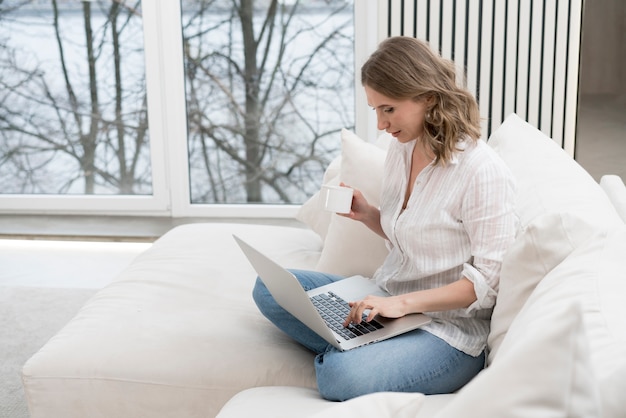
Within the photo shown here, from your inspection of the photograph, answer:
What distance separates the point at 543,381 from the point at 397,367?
2.93ft

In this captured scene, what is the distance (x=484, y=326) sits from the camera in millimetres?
1705

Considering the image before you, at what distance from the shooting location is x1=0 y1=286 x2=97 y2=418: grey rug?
96.1 inches

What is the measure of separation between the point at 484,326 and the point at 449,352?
0.42 ft

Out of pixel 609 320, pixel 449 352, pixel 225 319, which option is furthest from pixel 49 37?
pixel 609 320

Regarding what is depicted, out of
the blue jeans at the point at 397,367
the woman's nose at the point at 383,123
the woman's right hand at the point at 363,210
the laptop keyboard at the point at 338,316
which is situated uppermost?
the woman's nose at the point at 383,123

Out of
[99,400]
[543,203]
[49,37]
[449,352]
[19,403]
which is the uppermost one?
[49,37]

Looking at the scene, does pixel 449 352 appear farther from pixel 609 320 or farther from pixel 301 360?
pixel 609 320

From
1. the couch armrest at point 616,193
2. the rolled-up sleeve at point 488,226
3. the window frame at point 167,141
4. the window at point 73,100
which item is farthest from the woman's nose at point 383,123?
the window at point 73,100

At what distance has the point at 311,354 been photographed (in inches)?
72.7

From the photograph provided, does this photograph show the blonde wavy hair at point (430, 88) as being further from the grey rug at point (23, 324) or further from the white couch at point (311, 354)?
the grey rug at point (23, 324)

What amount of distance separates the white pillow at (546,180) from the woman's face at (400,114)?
11.3 inches

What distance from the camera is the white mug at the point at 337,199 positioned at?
72.4 inches

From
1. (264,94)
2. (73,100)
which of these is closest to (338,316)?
(264,94)

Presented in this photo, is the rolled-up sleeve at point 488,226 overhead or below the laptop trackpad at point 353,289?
overhead
